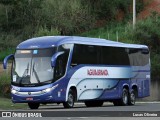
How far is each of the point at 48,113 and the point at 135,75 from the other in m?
23.3

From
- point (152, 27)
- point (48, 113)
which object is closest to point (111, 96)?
point (48, 113)

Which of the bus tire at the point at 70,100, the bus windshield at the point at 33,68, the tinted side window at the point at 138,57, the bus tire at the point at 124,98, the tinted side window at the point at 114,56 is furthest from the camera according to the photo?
the tinted side window at the point at 138,57

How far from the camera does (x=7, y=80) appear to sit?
41.0 m

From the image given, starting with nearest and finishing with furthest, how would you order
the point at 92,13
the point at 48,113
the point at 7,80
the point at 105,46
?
the point at 48,113 → the point at 105,46 → the point at 7,80 → the point at 92,13

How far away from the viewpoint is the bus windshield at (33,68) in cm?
2808

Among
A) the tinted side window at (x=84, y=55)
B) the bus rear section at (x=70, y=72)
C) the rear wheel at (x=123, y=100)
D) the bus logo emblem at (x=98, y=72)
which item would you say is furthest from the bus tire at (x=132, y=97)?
the tinted side window at (x=84, y=55)

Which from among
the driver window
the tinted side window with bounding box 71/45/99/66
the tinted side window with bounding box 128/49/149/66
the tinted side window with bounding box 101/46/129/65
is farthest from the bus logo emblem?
the tinted side window with bounding box 128/49/149/66

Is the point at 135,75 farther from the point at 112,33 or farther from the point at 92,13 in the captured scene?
the point at 92,13

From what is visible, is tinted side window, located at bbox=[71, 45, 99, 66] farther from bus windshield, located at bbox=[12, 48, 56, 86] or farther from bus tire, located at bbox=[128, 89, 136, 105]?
bus tire, located at bbox=[128, 89, 136, 105]

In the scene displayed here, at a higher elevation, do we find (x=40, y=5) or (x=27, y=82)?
(x=40, y=5)

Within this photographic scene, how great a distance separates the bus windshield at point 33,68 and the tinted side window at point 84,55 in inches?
64.1

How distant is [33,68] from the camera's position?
28.2m

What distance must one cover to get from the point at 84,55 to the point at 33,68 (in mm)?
3466

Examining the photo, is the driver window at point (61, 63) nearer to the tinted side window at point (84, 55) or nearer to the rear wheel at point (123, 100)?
the tinted side window at point (84, 55)
